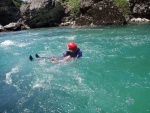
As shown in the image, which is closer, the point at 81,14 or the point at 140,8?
the point at 140,8

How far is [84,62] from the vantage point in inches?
497

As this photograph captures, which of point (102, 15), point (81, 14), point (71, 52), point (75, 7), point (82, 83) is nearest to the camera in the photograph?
point (82, 83)

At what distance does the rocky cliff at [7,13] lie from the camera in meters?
44.8

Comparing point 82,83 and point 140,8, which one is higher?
point 140,8

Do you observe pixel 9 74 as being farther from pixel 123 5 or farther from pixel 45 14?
pixel 45 14

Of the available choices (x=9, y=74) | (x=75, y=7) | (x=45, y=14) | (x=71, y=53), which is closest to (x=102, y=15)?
(x=75, y=7)

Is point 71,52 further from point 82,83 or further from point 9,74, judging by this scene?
point 82,83

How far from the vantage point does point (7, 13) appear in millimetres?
45094

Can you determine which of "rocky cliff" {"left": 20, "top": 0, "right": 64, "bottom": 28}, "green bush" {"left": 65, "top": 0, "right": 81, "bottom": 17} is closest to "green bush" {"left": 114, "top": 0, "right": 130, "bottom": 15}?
"green bush" {"left": 65, "top": 0, "right": 81, "bottom": 17}

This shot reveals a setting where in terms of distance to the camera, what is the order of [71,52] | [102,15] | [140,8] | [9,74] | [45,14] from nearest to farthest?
1. [9,74]
2. [71,52]
3. [102,15]
4. [140,8]
5. [45,14]

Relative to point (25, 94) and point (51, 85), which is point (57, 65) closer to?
point (51, 85)

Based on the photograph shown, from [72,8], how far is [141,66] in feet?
83.7

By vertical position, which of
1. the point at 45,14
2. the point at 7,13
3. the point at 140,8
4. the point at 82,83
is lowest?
the point at 7,13

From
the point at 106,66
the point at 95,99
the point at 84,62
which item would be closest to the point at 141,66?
the point at 106,66
